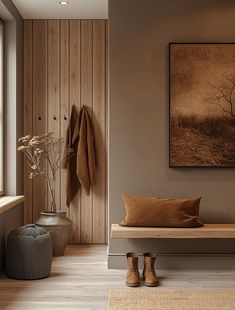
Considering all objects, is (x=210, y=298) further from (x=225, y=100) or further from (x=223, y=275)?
(x=225, y=100)

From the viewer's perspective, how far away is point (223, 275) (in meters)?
4.46

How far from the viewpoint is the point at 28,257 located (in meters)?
Result: 4.34

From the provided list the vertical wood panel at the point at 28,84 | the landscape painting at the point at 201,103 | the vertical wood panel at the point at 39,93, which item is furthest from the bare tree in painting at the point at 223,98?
the vertical wood panel at the point at 28,84

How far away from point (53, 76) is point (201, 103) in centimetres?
200

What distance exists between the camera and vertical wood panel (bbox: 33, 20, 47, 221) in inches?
232

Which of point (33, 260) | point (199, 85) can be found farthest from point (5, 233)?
point (199, 85)

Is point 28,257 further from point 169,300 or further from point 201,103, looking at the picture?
point 201,103

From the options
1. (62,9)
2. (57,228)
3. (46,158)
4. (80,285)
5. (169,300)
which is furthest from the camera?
(46,158)

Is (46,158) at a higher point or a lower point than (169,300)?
higher

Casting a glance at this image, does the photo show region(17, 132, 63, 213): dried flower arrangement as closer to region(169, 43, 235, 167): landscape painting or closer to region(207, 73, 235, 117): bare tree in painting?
region(169, 43, 235, 167): landscape painting

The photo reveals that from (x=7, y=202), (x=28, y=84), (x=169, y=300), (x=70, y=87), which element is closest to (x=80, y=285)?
(x=169, y=300)

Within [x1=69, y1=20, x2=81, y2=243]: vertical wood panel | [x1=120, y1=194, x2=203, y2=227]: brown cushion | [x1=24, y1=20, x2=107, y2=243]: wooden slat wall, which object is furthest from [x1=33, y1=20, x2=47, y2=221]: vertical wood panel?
[x1=120, y1=194, x2=203, y2=227]: brown cushion

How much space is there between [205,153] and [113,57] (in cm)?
125

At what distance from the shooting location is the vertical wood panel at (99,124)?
5.88 metres
